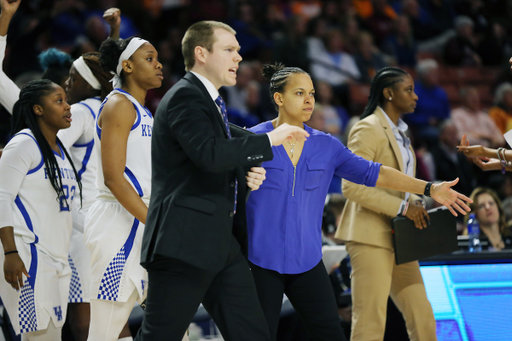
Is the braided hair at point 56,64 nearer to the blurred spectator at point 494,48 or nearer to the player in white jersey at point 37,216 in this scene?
the player in white jersey at point 37,216

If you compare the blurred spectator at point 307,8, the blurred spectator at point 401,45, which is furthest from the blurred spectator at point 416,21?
the blurred spectator at point 307,8

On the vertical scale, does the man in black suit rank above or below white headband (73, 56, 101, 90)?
below

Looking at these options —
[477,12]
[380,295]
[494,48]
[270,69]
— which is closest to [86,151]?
[270,69]

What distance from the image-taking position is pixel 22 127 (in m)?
3.26

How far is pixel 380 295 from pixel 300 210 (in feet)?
2.89

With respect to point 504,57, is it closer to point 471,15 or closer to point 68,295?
point 471,15

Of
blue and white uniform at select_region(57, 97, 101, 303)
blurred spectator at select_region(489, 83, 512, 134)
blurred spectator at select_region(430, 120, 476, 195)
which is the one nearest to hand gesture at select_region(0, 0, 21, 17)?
blue and white uniform at select_region(57, 97, 101, 303)

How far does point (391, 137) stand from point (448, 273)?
1.03 metres

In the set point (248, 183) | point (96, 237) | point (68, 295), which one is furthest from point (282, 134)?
point (68, 295)

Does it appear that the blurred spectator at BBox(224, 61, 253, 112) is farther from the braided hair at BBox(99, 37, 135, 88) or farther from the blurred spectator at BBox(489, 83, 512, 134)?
the braided hair at BBox(99, 37, 135, 88)

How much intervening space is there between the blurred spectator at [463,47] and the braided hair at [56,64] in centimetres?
714

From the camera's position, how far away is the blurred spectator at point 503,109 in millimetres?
8523

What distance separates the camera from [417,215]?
345 centimetres

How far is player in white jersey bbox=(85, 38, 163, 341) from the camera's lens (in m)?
2.62
